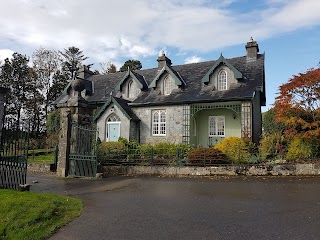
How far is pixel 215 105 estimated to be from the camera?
71.5 feet

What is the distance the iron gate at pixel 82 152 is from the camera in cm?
1370

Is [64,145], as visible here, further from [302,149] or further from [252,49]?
[252,49]

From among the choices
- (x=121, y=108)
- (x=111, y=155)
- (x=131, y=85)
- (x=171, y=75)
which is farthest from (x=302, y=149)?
(x=131, y=85)

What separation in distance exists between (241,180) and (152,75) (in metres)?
17.7

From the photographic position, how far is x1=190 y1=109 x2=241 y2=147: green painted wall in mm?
21844

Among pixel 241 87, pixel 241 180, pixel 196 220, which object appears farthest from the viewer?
pixel 241 87

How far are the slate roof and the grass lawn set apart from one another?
48.8 ft

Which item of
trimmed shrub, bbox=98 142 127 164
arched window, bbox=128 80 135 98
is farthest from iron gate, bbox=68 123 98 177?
arched window, bbox=128 80 135 98

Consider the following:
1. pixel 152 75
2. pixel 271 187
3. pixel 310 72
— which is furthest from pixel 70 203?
pixel 152 75

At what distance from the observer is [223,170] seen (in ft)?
44.2

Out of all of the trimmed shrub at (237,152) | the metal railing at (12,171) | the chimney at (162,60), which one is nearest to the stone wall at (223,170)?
the trimmed shrub at (237,152)

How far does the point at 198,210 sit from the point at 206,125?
16.6 metres

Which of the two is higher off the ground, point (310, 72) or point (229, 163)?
point (310, 72)

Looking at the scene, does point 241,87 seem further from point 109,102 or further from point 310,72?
point 109,102
